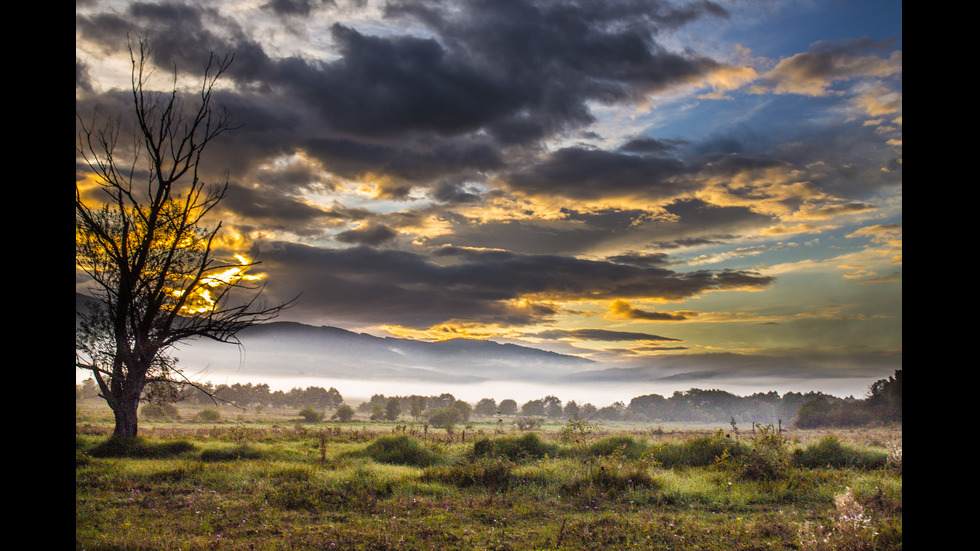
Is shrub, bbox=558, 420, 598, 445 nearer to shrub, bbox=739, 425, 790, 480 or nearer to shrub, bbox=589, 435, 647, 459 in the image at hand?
shrub, bbox=589, 435, 647, 459

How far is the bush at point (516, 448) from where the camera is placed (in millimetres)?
19703

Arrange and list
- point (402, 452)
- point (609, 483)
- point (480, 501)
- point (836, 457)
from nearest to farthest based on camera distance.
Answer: point (480, 501)
point (609, 483)
point (836, 457)
point (402, 452)

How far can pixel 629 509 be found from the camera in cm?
1164

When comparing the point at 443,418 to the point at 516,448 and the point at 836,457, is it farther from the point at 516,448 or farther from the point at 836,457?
the point at 836,457

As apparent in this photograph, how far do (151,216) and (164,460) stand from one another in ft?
37.5

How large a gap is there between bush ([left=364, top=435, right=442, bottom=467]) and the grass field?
→ 0.40ft

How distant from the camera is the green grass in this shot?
8.84 meters

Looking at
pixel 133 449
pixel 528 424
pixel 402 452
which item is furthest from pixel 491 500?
pixel 528 424

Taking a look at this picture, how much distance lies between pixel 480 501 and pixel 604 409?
301ft

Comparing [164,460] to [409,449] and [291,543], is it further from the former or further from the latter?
[291,543]

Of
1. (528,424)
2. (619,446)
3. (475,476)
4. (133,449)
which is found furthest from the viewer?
(528,424)

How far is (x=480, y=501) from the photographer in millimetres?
11977
